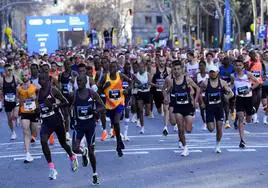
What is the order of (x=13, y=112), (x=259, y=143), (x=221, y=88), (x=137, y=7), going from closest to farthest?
(x=221, y=88), (x=259, y=143), (x=13, y=112), (x=137, y=7)

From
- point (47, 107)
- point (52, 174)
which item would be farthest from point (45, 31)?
point (52, 174)

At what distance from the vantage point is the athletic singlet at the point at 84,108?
11.8m

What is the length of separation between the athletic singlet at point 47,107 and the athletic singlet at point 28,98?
2.10 meters

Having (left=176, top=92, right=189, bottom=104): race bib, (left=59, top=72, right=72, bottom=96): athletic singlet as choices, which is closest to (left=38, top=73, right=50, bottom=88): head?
(left=176, top=92, right=189, bottom=104): race bib

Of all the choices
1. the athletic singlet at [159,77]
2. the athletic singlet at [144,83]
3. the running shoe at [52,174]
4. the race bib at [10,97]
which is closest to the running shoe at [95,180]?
the running shoe at [52,174]

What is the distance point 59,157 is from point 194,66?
801cm

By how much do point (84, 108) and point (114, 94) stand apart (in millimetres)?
3302

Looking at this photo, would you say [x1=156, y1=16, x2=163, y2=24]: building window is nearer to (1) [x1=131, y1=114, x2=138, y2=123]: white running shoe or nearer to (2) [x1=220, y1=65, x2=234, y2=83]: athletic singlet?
(1) [x1=131, y1=114, x2=138, y2=123]: white running shoe

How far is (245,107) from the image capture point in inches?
626

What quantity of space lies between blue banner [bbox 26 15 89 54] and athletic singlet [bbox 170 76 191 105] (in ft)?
120

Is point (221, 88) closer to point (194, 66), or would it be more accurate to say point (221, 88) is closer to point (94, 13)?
point (194, 66)

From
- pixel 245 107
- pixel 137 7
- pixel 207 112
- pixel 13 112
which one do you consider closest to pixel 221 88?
pixel 207 112

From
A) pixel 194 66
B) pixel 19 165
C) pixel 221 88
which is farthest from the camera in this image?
pixel 194 66

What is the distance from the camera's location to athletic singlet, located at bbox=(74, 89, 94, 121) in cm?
1180
